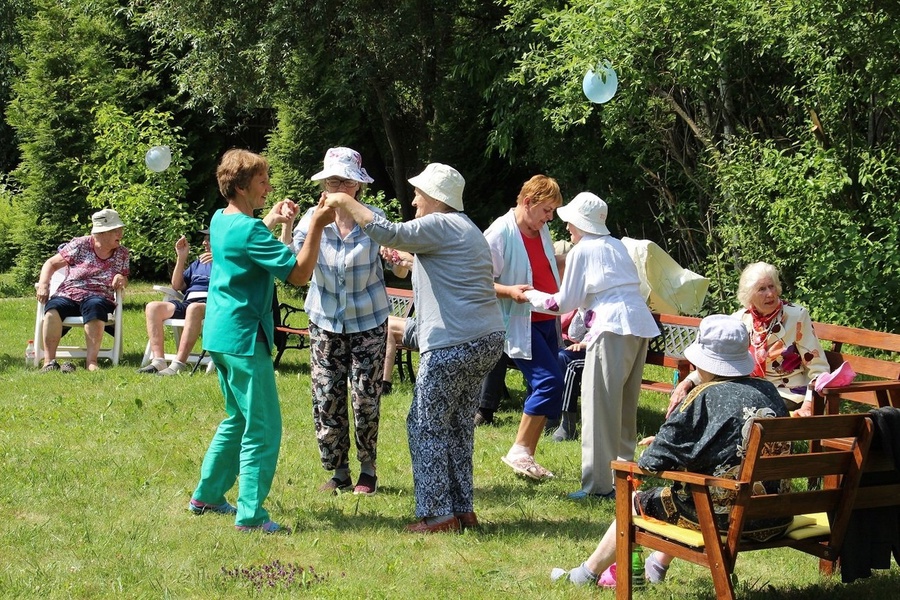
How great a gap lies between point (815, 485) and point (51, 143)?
Result: 1700 centimetres

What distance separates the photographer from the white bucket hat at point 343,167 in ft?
18.0

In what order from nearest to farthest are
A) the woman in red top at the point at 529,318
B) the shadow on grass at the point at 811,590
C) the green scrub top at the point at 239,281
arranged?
the shadow on grass at the point at 811,590 < the green scrub top at the point at 239,281 < the woman in red top at the point at 529,318

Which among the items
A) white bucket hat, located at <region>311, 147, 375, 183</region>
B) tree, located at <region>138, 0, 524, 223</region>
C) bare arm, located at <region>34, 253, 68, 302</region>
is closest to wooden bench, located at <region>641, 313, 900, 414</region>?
white bucket hat, located at <region>311, 147, 375, 183</region>

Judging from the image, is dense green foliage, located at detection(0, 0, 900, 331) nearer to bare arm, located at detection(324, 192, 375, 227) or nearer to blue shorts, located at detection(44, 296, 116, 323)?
blue shorts, located at detection(44, 296, 116, 323)

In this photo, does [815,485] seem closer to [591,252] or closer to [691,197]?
[591,252]

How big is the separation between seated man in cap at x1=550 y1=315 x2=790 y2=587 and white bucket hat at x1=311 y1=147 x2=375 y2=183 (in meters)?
2.17

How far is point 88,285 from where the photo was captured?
34.0ft

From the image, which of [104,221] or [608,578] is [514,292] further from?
[104,221]

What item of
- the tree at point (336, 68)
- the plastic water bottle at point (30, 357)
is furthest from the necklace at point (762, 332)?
the tree at point (336, 68)

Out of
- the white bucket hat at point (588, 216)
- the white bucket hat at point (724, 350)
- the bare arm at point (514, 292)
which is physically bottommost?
the white bucket hat at point (724, 350)

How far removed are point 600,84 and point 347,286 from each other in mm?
4663

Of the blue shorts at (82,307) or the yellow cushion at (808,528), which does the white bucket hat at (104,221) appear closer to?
the blue shorts at (82,307)

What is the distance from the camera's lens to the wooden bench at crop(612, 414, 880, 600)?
3.73m

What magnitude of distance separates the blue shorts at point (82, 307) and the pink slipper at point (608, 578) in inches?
279
